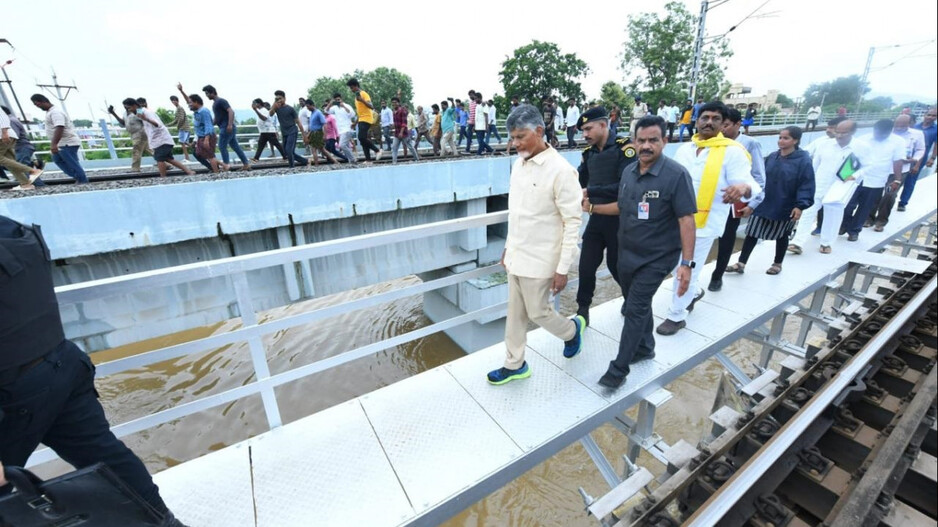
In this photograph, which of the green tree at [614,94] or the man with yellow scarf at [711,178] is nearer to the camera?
the man with yellow scarf at [711,178]

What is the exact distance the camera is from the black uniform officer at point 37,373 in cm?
146

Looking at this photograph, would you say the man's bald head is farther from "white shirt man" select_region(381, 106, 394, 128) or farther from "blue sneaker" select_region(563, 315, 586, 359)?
"white shirt man" select_region(381, 106, 394, 128)

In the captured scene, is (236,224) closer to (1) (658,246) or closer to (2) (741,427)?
(1) (658,246)

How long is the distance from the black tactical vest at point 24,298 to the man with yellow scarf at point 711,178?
3901 millimetres

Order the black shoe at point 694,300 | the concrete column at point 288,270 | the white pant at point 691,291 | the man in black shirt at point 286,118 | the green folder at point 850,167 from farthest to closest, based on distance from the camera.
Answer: the man in black shirt at point 286,118, the concrete column at point 288,270, the green folder at point 850,167, the black shoe at point 694,300, the white pant at point 691,291

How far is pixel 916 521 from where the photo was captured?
204 cm

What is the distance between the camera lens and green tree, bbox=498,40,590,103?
38.9 metres

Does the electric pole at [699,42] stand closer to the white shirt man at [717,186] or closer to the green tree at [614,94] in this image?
the white shirt man at [717,186]

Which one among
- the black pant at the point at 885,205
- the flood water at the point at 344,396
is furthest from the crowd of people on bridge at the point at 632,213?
the black pant at the point at 885,205

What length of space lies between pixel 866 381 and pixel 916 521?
4.99ft

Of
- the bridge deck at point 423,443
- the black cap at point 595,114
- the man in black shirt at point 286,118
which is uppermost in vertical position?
the man in black shirt at point 286,118

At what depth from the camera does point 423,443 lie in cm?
250

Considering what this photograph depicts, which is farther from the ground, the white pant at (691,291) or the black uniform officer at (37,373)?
the black uniform officer at (37,373)

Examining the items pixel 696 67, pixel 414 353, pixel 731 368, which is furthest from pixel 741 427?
pixel 696 67
